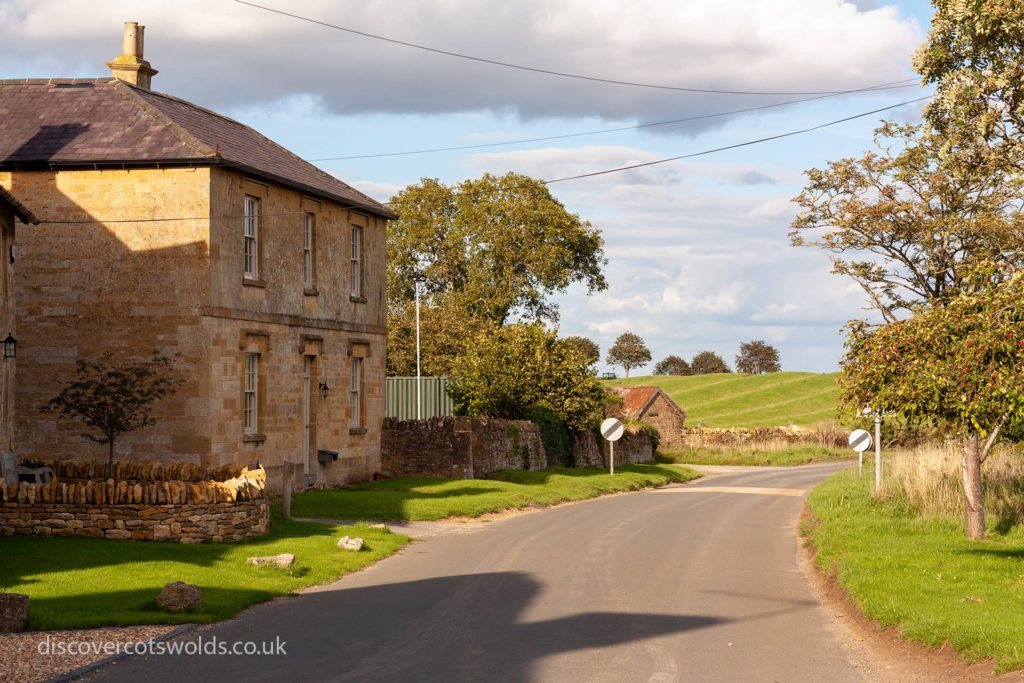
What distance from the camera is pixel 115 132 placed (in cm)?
2741

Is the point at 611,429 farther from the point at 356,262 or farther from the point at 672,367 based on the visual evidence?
the point at 672,367

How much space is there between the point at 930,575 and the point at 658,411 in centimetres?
5491

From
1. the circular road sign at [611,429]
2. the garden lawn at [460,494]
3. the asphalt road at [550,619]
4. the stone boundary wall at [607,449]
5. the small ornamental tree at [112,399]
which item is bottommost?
the asphalt road at [550,619]

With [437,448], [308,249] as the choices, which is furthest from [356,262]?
[437,448]

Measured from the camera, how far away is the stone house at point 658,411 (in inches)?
2731

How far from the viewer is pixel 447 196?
63406 millimetres

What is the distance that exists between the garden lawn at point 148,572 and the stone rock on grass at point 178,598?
0.10 metres

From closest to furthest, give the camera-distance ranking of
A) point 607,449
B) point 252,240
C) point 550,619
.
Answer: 1. point 550,619
2. point 252,240
3. point 607,449

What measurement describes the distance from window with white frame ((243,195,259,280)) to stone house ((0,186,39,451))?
5.74 metres

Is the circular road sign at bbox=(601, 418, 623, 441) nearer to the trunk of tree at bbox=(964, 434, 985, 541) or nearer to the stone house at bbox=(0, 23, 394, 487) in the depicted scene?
the stone house at bbox=(0, 23, 394, 487)

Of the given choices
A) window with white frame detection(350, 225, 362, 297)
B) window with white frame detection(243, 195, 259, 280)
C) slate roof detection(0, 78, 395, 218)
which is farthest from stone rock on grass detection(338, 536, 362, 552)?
window with white frame detection(350, 225, 362, 297)

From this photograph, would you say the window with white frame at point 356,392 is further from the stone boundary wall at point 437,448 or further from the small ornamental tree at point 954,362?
the small ornamental tree at point 954,362

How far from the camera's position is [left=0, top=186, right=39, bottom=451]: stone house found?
72.9ft

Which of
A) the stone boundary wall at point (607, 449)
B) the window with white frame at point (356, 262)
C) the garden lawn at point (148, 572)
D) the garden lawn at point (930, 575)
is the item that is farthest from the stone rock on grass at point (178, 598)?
the stone boundary wall at point (607, 449)
